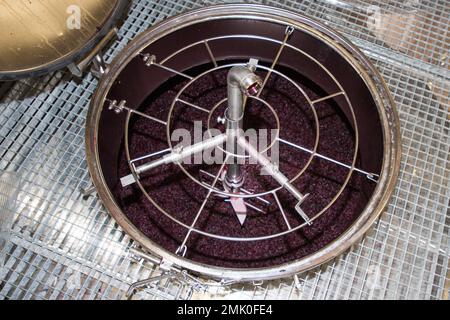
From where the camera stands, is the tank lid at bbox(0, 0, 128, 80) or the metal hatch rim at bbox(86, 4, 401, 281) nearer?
the metal hatch rim at bbox(86, 4, 401, 281)

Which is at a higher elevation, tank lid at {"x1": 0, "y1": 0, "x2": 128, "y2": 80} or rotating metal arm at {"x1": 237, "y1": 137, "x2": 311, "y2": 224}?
tank lid at {"x1": 0, "y1": 0, "x2": 128, "y2": 80}

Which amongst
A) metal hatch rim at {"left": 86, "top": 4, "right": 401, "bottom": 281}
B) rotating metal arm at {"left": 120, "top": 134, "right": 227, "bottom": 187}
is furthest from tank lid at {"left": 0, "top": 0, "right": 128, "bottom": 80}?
rotating metal arm at {"left": 120, "top": 134, "right": 227, "bottom": 187}

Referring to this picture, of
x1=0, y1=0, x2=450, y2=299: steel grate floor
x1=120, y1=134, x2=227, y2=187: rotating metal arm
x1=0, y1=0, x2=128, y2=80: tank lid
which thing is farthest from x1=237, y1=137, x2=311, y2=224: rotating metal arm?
x1=0, y1=0, x2=128, y2=80: tank lid

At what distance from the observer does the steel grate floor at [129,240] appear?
2.67ft

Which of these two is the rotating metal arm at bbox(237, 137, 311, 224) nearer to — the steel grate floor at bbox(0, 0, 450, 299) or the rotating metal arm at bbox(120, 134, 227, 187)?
the rotating metal arm at bbox(120, 134, 227, 187)

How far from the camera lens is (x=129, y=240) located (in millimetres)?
848

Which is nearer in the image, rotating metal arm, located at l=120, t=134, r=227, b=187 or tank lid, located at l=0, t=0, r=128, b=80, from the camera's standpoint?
rotating metal arm, located at l=120, t=134, r=227, b=187

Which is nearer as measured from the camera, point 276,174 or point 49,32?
point 276,174

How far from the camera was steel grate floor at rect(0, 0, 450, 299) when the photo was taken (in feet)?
2.67

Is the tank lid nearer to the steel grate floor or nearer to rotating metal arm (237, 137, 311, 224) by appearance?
the steel grate floor

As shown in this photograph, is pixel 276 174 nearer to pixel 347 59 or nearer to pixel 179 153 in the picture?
pixel 179 153

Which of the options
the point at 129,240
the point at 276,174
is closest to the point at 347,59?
the point at 276,174

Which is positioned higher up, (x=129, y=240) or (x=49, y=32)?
(x=49, y=32)
